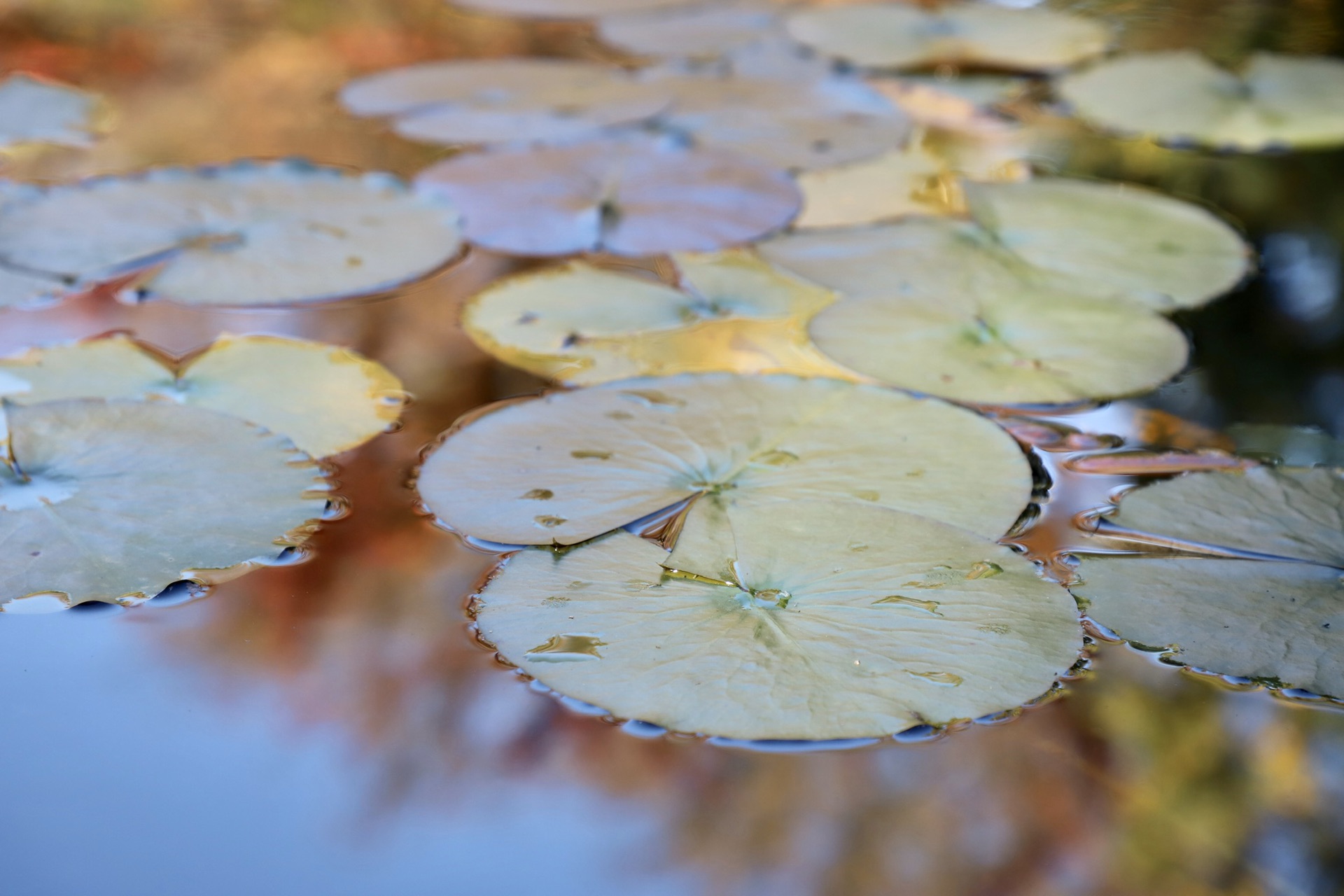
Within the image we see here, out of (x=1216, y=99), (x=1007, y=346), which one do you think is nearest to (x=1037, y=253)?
(x=1007, y=346)

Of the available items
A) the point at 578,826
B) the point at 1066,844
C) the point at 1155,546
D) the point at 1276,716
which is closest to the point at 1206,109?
the point at 1155,546

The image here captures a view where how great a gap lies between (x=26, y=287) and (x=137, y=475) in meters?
0.53

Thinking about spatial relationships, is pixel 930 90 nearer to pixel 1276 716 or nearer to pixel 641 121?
pixel 641 121

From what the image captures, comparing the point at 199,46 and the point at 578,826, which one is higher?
the point at 199,46

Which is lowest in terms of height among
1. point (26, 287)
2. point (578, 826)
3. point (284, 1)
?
point (578, 826)

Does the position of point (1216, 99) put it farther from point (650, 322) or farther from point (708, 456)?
point (708, 456)

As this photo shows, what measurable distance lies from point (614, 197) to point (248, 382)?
0.66 m

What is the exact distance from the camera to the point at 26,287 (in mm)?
1465

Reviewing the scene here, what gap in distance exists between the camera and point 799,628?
3.05 ft

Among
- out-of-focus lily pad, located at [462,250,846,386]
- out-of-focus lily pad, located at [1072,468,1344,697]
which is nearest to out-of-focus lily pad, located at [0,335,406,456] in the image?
out-of-focus lily pad, located at [462,250,846,386]

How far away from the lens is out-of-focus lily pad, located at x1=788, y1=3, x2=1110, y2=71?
7.86ft

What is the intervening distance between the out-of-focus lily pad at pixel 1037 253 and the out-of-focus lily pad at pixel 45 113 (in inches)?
48.1

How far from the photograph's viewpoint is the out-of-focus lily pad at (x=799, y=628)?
34.0 inches

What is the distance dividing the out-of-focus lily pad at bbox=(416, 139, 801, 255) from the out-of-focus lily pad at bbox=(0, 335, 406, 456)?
1.24 ft
